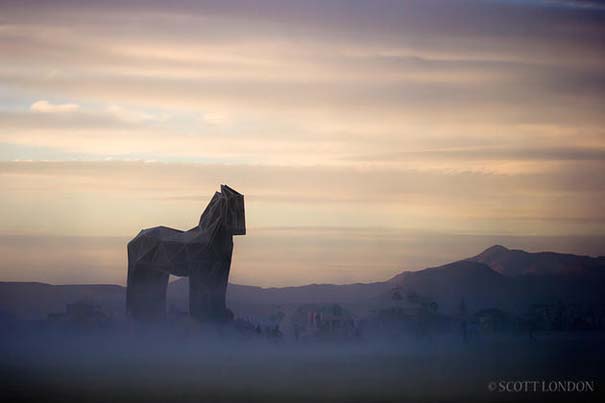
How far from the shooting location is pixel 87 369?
Result: 1450cm

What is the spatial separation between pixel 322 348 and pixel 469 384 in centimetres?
192

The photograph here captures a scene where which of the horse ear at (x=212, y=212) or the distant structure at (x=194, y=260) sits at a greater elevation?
the horse ear at (x=212, y=212)

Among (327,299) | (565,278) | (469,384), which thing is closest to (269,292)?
(327,299)

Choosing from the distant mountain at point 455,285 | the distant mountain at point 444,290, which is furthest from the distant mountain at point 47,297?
the distant mountain at point 455,285

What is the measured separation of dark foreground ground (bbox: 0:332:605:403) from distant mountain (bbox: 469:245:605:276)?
1.11 metres

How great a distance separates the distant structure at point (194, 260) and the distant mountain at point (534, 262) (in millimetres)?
3492

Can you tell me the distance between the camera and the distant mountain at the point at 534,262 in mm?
15641

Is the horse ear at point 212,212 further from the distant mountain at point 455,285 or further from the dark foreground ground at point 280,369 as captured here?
the distant mountain at point 455,285

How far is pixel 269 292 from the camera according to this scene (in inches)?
612

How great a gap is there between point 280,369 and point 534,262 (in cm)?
393

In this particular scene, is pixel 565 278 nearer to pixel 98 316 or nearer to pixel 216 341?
pixel 216 341

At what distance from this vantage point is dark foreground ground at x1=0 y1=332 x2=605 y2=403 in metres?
14.2

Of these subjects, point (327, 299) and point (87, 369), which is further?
point (327, 299)

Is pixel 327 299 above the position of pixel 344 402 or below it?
above
